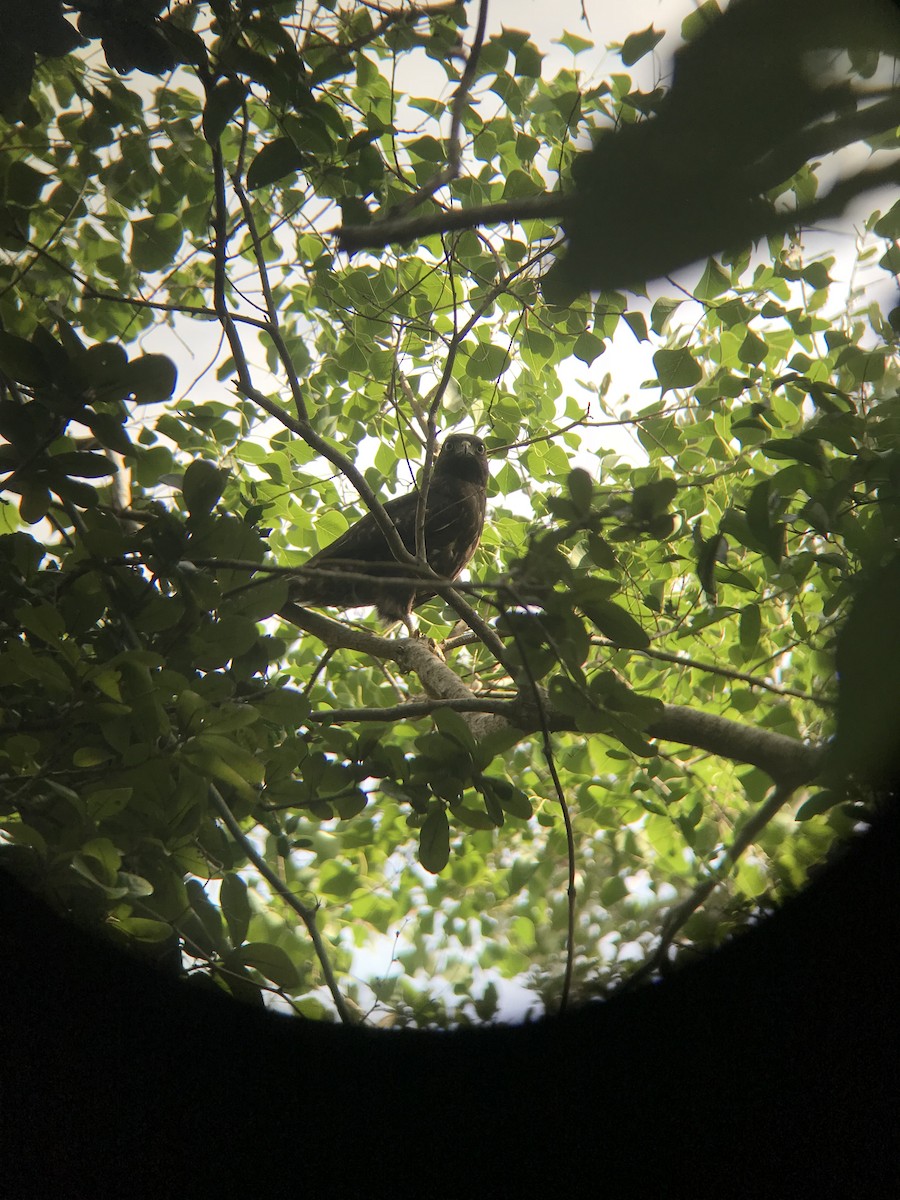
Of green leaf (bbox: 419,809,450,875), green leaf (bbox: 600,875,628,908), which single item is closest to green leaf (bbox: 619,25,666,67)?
green leaf (bbox: 419,809,450,875)

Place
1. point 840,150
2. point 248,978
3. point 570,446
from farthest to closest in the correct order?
1. point 570,446
2. point 248,978
3. point 840,150

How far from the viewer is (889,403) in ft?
4.30

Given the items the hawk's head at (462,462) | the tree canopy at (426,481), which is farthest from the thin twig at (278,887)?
the hawk's head at (462,462)

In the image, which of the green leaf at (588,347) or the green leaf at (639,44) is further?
the green leaf at (588,347)

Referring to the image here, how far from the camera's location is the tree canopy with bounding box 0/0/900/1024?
1033 mm

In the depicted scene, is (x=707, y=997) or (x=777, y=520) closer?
(x=707, y=997)

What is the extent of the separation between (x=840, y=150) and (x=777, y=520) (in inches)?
20.1

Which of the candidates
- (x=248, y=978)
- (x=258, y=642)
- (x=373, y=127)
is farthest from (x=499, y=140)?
(x=248, y=978)

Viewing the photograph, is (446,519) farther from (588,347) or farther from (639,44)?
(639,44)

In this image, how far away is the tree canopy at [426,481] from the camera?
103 centimetres

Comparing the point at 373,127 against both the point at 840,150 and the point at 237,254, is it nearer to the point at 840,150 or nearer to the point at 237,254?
the point at 237,254

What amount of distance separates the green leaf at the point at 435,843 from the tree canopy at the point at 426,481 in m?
0.01

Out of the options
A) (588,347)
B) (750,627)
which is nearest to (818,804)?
(750,627)

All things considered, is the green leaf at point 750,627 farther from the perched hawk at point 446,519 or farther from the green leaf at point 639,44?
the perched hawk at point 446,519
